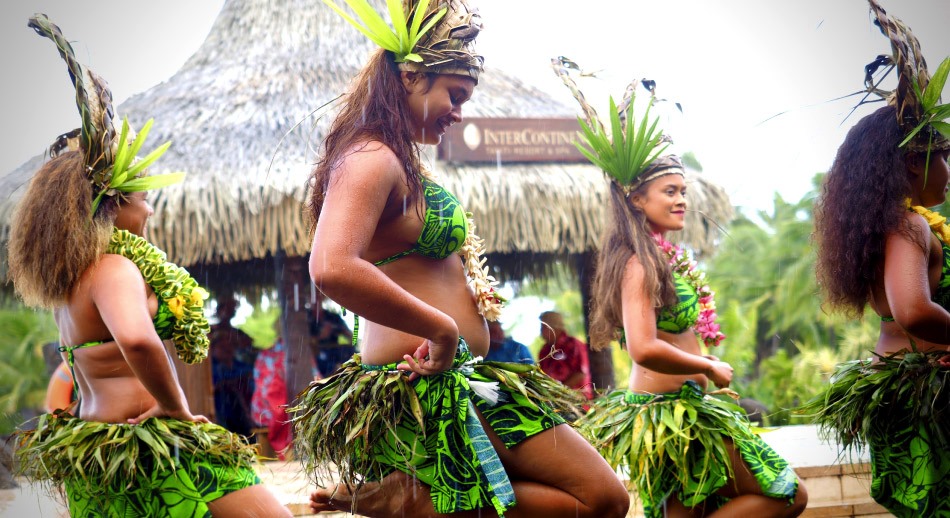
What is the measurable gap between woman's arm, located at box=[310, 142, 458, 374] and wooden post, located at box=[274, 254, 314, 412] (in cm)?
631

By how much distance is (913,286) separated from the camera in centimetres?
294

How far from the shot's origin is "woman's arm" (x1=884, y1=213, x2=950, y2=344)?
2896 millimetres

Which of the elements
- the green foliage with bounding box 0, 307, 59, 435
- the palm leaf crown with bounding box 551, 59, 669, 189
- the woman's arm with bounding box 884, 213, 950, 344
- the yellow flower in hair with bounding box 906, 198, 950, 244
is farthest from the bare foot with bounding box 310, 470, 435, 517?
the green foliage with bounding box 0, 307, 59, 435

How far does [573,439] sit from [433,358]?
1.39 feet

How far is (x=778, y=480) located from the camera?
3.08 meters

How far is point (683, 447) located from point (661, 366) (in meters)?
0.29

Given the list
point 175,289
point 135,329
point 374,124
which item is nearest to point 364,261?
point 374,124

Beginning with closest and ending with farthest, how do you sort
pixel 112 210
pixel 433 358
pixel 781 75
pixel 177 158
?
pixel 433 358
pixel 112 210
pixel 177 158
pixel 781 75

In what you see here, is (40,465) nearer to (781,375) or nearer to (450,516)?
(450,516)

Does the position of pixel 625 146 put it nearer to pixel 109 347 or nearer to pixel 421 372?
pixel 421 372

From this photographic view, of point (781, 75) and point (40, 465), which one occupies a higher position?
point (781, 75)

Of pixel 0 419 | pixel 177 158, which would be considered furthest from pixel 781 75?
pixel 177 158

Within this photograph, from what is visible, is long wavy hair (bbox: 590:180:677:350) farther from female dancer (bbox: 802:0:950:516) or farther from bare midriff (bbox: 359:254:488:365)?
bare midriff (bbox: 359:254:488:365)

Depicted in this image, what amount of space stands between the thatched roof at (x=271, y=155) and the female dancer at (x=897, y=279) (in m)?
4.27
